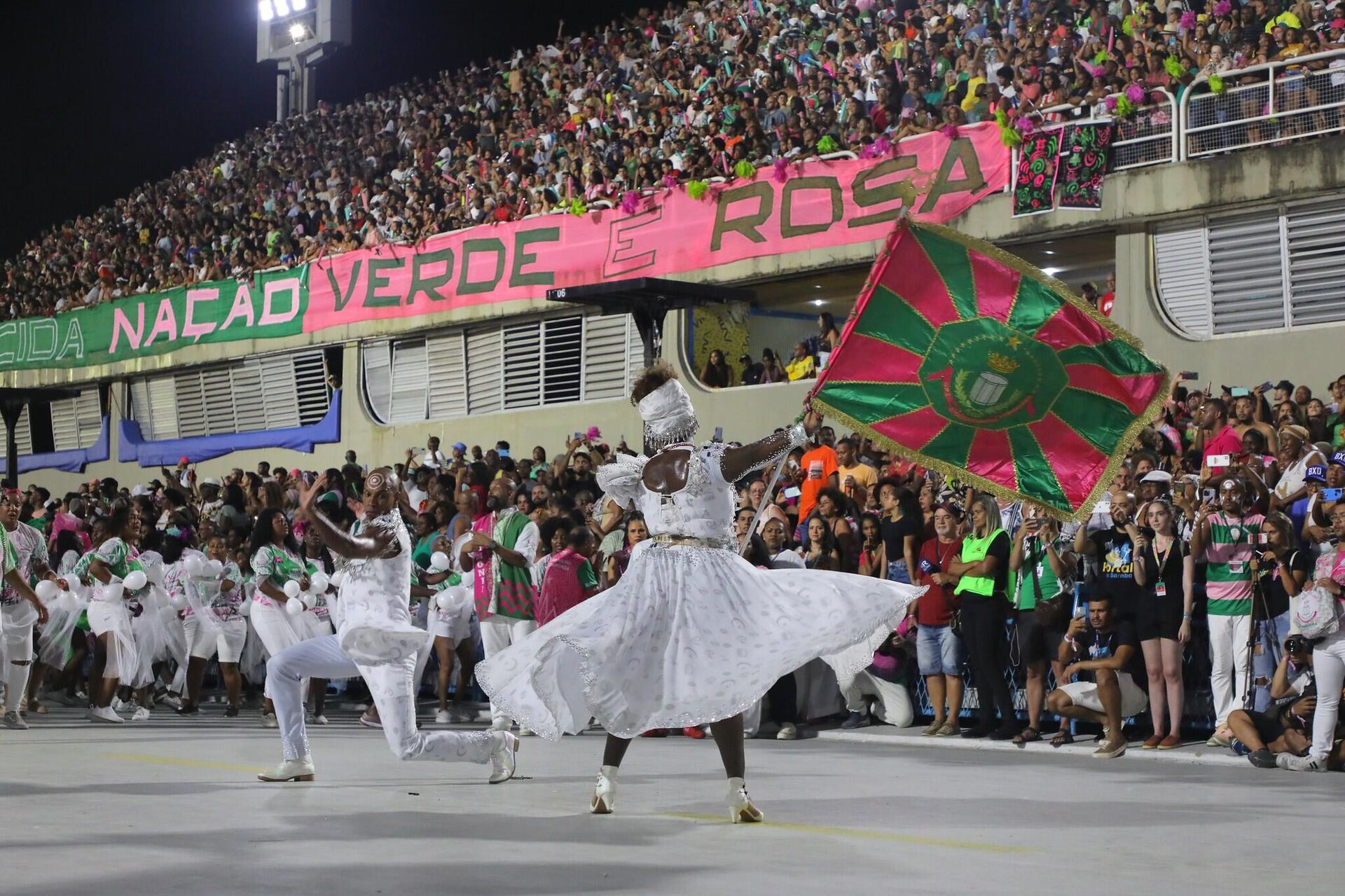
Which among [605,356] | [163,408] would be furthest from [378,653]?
[163,408]

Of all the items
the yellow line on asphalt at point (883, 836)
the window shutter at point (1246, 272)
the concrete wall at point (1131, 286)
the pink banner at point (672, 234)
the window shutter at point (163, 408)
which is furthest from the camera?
the window shutter at point (163, 408)

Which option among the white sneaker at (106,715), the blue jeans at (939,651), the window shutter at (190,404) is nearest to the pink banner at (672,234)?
the window shutter at (190,404)

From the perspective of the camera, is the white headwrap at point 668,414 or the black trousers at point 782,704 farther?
the black trousers at point 782,704

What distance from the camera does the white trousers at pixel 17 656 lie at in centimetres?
1359

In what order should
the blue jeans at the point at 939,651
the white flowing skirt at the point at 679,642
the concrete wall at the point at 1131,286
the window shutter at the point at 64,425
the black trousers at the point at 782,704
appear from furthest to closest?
the window shutter at the point at 64,425, the concrete wall at the point at 1131,286, the black trousers at the point at 782,704, the blue jeans at the point at 939,651, the white flowing skirt at the point at 679,642

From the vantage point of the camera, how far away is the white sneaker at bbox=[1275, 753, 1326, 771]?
10070mm

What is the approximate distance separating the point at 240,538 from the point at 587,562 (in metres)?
4.29

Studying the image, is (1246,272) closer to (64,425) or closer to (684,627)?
(684,627)

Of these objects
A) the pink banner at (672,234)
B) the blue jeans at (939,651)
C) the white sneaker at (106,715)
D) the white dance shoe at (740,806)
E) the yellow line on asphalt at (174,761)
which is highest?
the pink banner at (672,234)

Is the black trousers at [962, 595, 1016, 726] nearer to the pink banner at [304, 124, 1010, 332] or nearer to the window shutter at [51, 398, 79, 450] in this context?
the pink banner at [304, 124, 1010, 332]

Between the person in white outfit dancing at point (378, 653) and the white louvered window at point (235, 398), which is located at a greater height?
the white louvered window at point (235, 398)

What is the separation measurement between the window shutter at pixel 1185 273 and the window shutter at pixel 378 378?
1381 cm

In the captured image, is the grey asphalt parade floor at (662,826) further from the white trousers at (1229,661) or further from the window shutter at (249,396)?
the window shutter at (249,396)

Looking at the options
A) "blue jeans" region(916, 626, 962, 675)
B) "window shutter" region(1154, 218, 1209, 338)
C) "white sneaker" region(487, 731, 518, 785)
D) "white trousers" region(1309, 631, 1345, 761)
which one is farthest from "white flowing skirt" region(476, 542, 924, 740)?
"window shutter" region(1154, 218, 1209, 338)
